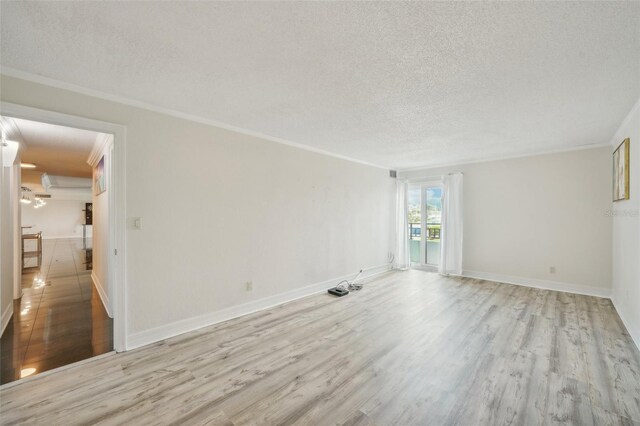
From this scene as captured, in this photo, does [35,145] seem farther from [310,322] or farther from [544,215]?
[544,215]

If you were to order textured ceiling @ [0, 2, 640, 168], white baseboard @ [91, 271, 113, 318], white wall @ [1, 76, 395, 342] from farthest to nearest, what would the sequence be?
1. white baseboard @ [91, 271, 113, 318]
2. white wall @ [1, 76, 395, 342]
3. textured ceiling @ [0, 2, 640, 168]

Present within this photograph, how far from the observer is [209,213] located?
323 centimetres

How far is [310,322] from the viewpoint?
3305 mm

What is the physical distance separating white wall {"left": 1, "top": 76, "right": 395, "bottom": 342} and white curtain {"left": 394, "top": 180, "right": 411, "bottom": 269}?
2.17m

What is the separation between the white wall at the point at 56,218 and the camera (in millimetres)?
12145

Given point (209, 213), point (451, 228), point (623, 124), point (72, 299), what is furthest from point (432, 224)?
point (72, 299)

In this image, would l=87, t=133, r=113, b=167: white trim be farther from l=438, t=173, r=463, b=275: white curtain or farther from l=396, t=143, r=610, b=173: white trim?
l=438, t=173, r=463, b=275: white curtain

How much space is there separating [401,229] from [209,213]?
15.3 feet

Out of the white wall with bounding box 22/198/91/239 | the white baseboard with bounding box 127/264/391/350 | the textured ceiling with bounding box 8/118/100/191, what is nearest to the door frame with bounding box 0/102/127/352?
the white baseboard with bounding box 127/264/391/350

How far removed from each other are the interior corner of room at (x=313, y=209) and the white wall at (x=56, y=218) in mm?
10934

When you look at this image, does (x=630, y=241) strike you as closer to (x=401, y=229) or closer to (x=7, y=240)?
(x=401, y=229)

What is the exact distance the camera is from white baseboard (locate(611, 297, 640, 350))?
2691mm

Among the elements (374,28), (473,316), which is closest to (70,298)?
(374,28)

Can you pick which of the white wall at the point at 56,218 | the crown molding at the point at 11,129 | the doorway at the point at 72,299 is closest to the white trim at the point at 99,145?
the doorway at the point at 72,299
